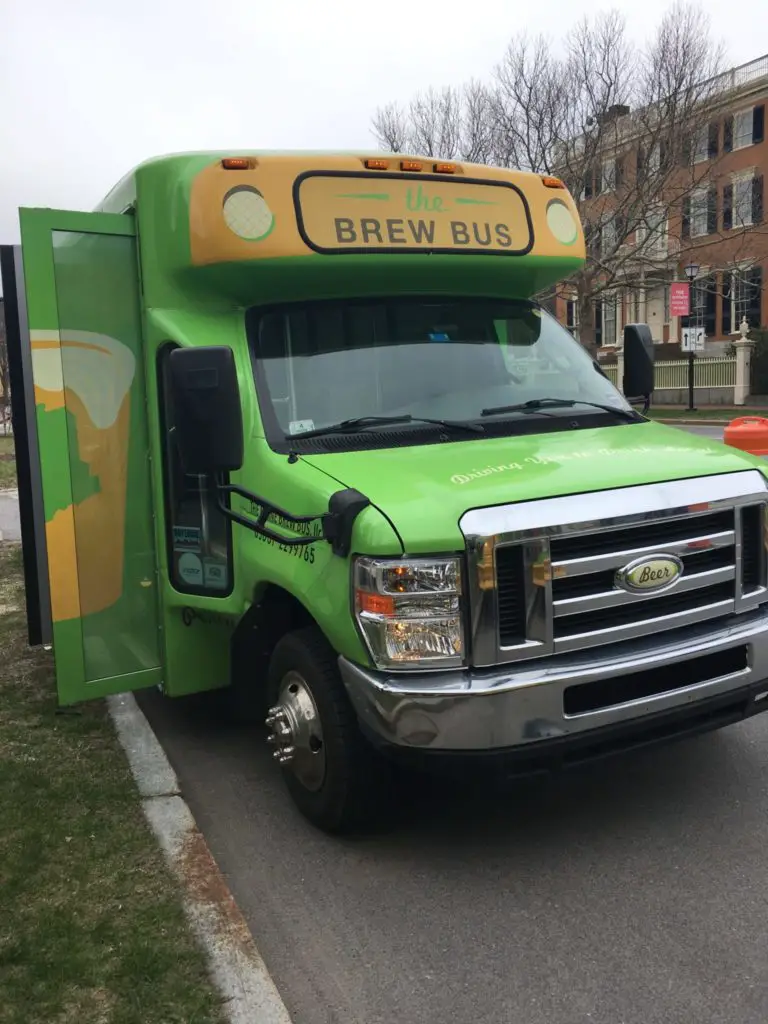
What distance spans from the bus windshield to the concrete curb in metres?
1.71

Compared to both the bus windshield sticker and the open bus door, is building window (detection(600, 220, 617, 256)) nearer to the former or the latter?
the open bus door

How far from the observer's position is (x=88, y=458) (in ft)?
14.7

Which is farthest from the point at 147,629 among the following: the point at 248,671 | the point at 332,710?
the point at 332,710

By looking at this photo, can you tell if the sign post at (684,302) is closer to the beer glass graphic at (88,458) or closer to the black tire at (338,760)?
the beer glass graphic at (88,458)

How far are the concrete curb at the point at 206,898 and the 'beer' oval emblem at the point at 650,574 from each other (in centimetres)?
178

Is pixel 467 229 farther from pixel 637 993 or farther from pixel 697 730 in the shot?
pixel 637 993

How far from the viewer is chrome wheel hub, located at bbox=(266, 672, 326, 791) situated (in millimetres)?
3725

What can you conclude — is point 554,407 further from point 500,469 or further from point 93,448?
point 93,448

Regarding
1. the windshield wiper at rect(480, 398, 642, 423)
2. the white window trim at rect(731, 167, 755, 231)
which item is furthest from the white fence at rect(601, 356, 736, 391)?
the windshield wiper at rect(480, 398, 642, 423)

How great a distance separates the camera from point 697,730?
3568 millimetres

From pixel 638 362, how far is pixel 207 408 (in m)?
2.74

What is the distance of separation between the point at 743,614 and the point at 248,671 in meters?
2.31

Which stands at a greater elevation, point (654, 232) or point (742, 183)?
point (742, 183)

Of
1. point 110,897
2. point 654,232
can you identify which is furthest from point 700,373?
point 110,897
